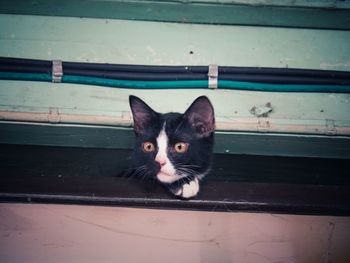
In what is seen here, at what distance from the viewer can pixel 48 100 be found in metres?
1.55

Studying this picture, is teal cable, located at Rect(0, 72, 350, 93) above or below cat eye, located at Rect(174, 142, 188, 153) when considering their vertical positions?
above

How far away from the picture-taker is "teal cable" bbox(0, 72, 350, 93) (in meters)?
1.45

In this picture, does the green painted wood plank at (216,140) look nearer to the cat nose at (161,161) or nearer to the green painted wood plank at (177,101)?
the green painted wood plank at (177,101)

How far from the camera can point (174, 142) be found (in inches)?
44.5

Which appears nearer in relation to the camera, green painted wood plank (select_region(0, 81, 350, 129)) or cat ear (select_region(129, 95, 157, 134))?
cat ear (select_region(129, 95, 157, 134))

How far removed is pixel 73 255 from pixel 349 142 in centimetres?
130

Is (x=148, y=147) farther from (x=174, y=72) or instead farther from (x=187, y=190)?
(x=174, y=72)

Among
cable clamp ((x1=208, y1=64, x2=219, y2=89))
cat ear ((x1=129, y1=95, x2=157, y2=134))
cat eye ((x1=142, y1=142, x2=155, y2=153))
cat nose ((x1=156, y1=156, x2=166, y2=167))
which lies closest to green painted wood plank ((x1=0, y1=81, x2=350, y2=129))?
cable clamp ((x1=208, y1=64, x2=219, y2=89))

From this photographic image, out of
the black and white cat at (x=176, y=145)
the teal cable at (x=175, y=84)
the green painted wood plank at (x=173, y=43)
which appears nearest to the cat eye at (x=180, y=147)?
the black and white cat at (x=176, y=145)

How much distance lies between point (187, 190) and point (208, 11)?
32.6 inches

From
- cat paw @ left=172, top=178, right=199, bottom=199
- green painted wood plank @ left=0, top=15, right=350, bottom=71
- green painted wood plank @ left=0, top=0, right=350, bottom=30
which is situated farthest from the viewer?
green painted wood plank @ left=0, top=15, right=350, bottom=71

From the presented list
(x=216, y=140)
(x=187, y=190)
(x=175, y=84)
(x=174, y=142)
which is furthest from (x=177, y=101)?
(x=187, y=190)

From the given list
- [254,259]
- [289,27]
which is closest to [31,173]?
[254,259]

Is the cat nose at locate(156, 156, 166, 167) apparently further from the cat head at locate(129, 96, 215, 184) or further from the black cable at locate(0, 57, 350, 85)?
the black cable at locate(0, 57, 350, 85)
